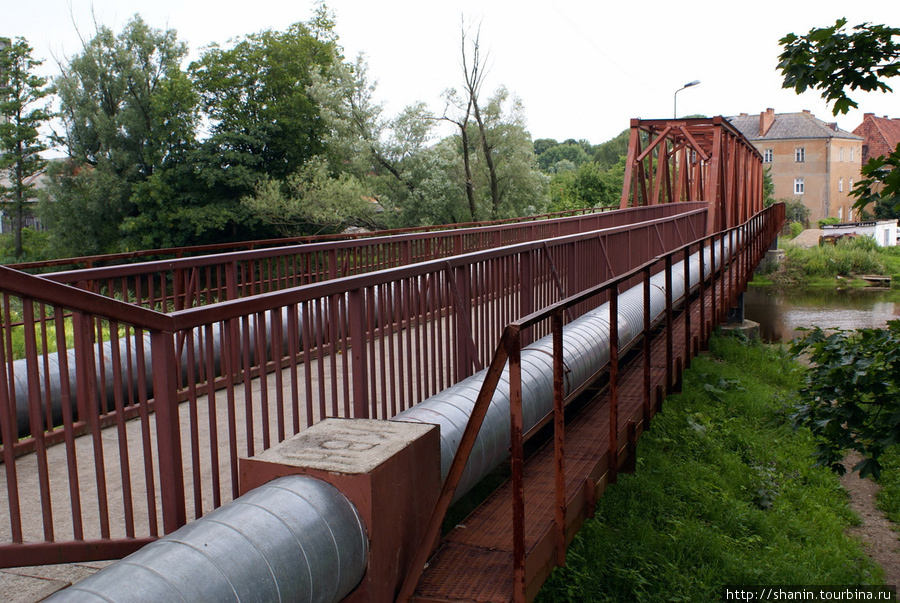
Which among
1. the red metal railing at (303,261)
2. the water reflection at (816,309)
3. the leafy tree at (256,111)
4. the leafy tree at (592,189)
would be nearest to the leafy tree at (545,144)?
the leafy tree at (592,189)

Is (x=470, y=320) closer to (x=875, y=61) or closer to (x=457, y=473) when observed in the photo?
(x=457, y=473)

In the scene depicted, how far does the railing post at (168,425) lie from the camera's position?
286cm

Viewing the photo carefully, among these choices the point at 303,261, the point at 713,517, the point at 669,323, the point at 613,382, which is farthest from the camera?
the point at 303,261

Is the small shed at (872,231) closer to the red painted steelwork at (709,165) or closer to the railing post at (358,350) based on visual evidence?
the red painted steelwork at (709,165)

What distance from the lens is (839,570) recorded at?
6801 mm

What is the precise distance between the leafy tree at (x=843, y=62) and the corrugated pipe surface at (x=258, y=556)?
4.53 metres

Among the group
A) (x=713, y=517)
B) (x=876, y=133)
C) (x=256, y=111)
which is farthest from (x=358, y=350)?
(x=876, y=133)

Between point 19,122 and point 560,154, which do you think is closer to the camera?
point 19,122

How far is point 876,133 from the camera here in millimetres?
89312

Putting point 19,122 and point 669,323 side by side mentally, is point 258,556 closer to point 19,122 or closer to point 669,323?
point 669,323

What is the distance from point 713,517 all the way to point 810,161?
264 feet

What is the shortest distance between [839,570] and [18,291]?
675cm

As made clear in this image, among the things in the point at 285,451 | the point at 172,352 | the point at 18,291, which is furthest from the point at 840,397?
the point at 18,291

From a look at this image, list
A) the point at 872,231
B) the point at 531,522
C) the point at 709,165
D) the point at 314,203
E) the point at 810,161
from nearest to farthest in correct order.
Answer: the point at 531,522
the point at 709,165
the point at 314,203
the point at 872,231
the point at 810,161
